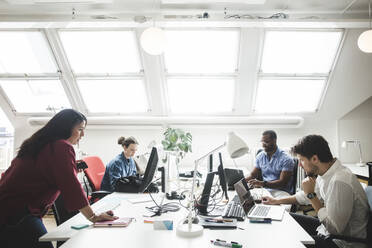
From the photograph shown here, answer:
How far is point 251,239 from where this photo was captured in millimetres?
1490

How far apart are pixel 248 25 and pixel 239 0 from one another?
413mm

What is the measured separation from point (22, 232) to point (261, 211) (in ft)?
4.82

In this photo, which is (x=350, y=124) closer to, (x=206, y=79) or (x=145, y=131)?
(x=206, y=79)

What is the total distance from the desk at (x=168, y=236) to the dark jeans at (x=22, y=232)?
7 cm

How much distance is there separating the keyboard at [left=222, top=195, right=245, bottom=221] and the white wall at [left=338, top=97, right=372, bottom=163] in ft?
11.0

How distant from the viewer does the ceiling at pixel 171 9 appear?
3441 millimetres

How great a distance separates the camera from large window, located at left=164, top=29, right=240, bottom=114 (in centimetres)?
409

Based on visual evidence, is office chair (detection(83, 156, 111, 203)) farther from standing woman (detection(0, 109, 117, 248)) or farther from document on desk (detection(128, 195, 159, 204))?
standing woman (detection(0, 109, 117, 248))

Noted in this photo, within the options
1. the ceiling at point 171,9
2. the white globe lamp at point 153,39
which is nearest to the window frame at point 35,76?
the ceiling at point 171,9

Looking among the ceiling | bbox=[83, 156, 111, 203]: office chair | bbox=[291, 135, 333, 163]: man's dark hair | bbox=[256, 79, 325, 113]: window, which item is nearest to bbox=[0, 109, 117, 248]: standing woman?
bbox=[83, 156, 111, 203]: office chair

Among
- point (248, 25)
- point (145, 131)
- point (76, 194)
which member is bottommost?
point (76, 194)

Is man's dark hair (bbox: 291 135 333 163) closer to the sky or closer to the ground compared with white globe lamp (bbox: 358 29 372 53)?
closer to the ground

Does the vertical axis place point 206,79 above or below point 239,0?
below

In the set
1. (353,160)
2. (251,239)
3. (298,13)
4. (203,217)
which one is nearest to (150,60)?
(298,13)
